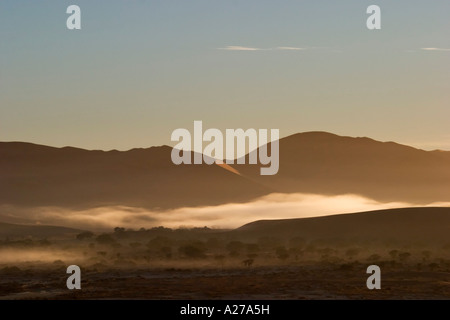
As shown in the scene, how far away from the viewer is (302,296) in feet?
126

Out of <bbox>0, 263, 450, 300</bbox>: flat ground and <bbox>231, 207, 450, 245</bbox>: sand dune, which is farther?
<bbox>231, 207, 450, 245</bbox>: sand dune

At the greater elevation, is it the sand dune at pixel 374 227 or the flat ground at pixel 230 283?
the sand dune at pixel 374 227

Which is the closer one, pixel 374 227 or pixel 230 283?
pixel 230 283

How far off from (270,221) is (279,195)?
264 ft

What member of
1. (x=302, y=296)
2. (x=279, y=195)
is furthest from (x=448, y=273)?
(x=279, y=195)

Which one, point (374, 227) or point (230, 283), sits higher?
point (374, 227)

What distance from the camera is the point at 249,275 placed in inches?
1907

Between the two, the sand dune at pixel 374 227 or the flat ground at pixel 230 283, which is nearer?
the flat ground at pixel 230 283

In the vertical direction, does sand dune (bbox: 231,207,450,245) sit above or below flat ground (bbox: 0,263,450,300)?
above
